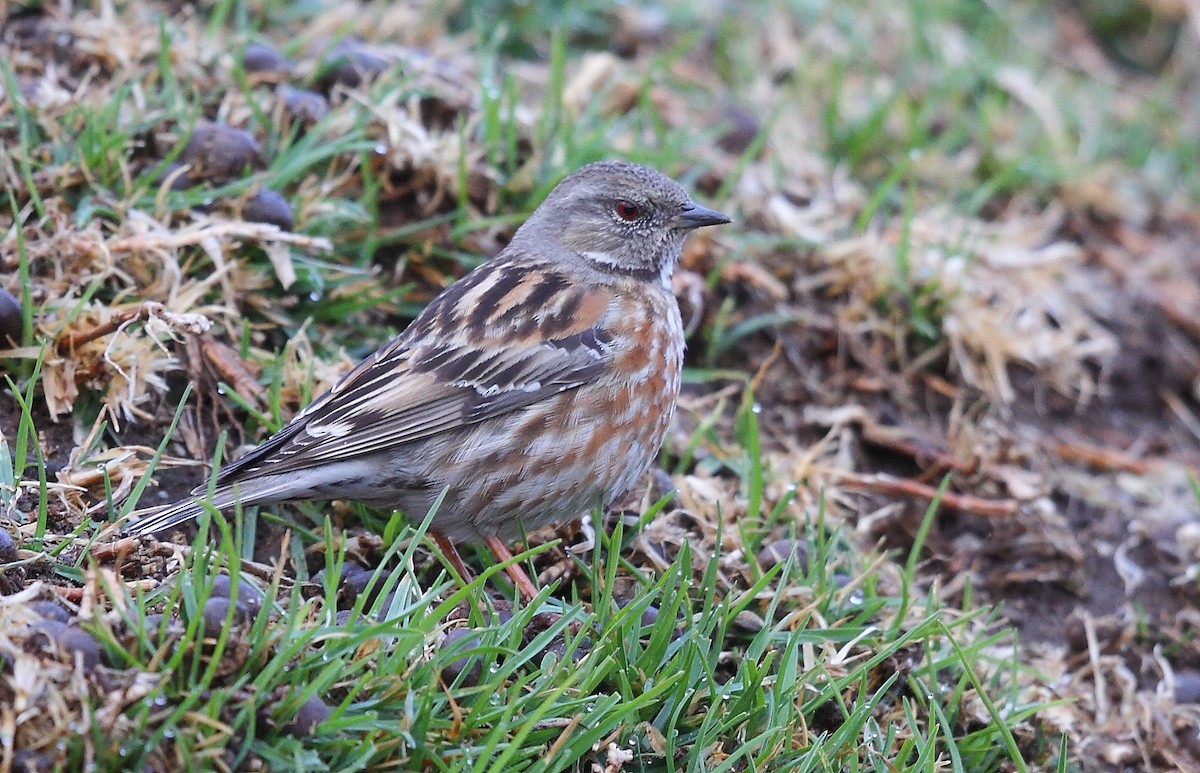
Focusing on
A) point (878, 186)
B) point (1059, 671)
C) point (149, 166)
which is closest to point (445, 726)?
point (1059, 671)

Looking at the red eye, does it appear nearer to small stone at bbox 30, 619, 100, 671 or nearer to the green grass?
the green grass

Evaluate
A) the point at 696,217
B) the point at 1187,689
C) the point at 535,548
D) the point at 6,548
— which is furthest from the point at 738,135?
the point at 6,548

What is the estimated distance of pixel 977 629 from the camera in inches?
202

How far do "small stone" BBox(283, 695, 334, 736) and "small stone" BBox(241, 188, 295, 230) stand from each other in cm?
267

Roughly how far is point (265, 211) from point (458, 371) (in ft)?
4.69

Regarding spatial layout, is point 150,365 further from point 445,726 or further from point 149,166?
point 445,726

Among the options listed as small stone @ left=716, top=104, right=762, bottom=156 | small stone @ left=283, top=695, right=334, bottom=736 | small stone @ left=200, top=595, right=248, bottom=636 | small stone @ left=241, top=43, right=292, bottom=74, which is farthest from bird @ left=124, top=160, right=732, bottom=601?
small stone @ left=716, top=104, right=762, bottom=156

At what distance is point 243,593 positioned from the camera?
3.78 m

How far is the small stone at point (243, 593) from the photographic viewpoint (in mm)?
3744

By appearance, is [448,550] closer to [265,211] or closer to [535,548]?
[535,548]

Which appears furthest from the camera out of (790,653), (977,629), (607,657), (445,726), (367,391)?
(977,629)

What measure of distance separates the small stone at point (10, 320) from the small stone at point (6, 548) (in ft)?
3.46

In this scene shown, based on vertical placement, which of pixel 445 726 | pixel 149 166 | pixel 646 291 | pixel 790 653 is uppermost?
pixel 149 166

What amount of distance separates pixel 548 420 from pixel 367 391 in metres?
0.65
